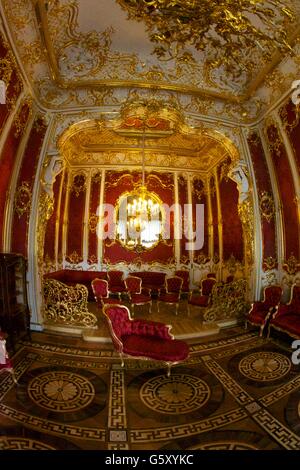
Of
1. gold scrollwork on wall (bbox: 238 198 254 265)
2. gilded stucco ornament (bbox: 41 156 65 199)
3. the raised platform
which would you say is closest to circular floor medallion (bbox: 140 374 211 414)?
the raised platform

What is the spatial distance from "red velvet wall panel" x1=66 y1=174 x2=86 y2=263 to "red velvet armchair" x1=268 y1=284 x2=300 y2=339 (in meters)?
6.44

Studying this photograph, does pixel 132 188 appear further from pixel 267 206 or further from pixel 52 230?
pixel 267 206

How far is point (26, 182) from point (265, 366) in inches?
234

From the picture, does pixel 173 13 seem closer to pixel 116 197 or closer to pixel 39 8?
pixel 39 8

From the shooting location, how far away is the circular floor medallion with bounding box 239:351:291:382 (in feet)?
13.8

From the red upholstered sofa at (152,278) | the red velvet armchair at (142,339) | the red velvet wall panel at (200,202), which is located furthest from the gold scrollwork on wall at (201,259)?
the red velvet armchair at (142,339)

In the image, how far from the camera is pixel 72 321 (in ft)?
19.9

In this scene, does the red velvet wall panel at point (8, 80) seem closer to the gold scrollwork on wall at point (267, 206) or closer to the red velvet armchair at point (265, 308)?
the gold scrollwork on wall at point (267, 206)

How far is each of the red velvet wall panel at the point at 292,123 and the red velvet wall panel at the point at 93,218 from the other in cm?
619

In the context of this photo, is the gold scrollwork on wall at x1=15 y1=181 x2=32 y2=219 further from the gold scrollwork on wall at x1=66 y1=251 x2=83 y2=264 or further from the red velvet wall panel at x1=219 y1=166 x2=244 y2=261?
the red velvet wall panel at x1=219 y1=166 x2=244 y2=261

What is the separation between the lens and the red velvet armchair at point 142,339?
13.4 feet
